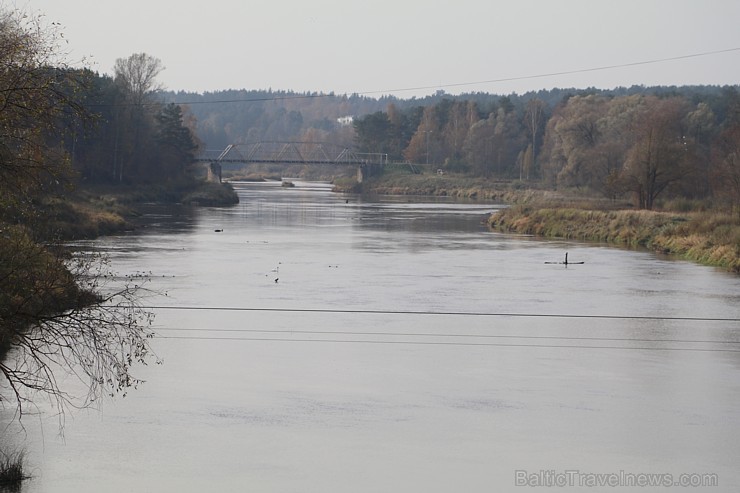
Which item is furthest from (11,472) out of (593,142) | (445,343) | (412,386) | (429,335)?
(593,142)

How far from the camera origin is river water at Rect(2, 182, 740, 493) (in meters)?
14.9

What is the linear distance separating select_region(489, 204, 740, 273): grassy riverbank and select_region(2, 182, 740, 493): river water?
602 cm

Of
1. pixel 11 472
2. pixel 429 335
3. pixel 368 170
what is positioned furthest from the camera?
pixel 368 170

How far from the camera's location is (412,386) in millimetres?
20172

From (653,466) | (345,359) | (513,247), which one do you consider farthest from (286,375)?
(513,247)

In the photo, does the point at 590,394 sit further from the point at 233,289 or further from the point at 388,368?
the point at 233,289

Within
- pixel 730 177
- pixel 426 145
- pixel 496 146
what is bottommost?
pixel 730 177

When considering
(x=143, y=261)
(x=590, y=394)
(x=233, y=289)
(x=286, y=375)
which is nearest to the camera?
(x=590, y=394)

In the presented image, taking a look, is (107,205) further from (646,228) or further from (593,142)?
(593,142)

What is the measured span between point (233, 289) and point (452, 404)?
1638cm

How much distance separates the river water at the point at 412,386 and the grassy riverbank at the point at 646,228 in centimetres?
602

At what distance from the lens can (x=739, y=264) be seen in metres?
41.9

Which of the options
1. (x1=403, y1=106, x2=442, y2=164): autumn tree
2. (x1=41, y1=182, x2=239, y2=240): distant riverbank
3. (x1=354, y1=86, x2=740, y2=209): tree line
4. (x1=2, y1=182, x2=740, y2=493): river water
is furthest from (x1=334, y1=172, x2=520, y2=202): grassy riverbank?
(x1=2, y1=182, x2=740, y2=493): river water

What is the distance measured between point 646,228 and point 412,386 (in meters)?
39.5
